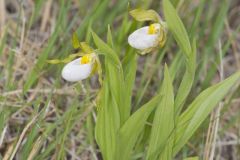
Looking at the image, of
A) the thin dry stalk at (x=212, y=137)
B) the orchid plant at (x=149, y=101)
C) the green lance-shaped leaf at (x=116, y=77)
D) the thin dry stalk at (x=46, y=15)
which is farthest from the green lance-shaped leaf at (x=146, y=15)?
the thin dry stalk at (x=46, y=15)

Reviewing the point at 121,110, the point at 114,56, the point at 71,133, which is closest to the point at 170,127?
the point at 121,110

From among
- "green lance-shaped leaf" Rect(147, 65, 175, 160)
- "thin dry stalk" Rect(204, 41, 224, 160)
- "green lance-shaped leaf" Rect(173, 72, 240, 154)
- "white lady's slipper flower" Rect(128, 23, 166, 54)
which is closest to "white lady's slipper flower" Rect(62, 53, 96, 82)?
"white lady's slipper flower" Rect(128, 23, 166, 54)

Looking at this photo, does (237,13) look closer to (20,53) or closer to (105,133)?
(20,53)

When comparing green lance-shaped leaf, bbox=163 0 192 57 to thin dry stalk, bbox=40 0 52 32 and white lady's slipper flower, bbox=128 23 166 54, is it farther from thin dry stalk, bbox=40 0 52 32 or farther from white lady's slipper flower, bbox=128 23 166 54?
thin dry stalk, bbox=40 0 52 32

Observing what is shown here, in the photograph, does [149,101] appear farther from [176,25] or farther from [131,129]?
[176,25]

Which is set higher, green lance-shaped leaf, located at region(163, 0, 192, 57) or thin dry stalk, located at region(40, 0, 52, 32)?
green lance-shaped leaf, located at region(163, 0, 192, 57)

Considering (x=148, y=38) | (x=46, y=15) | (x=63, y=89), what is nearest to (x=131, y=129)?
(x=148, y=38)

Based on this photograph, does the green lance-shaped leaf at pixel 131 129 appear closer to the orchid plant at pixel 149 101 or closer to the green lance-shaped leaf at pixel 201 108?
the orchid plant at pixel 149 101
